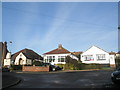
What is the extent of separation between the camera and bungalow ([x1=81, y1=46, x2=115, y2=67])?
47.2 meters

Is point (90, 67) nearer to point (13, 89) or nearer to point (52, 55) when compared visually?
point (52, 55)

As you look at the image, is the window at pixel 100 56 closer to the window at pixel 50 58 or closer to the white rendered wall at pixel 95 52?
the white rendered wall at pixel 95 52

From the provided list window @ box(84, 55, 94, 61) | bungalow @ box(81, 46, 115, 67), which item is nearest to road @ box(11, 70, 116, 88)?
bungalow @ box(81, 46, 115, 67)

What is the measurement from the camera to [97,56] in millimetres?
48156

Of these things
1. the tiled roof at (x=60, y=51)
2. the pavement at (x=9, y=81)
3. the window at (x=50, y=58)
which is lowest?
the pavement at (x=9, y=81)

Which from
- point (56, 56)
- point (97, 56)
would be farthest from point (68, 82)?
point (97, 56)

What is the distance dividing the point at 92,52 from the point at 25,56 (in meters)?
20.6

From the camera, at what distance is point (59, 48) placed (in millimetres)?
53000

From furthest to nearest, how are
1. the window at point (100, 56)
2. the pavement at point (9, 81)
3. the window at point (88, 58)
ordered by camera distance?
the window at point (88, 58) → the window at point (100, 56) → the pavement at point (9, 81)

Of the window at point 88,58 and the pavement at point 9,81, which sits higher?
the window at point 88,58

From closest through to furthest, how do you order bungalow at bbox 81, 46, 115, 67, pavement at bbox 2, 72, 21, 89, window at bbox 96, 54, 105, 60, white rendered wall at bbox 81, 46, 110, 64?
pavement at bbox 2, 72, 21, 89 → white rendered wall at bbox 81, 46, 110, 64 → bungalow at bbox 81, 46, 115, 67 → window at bbox 96, 54, 105, 60

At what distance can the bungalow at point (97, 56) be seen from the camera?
4716 cm

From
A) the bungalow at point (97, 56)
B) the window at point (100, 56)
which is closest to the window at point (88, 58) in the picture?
the bungalow at point (97, 56)

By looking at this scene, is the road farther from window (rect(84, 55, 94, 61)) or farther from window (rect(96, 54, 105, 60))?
window (rect(84, 55, 94, 61))
